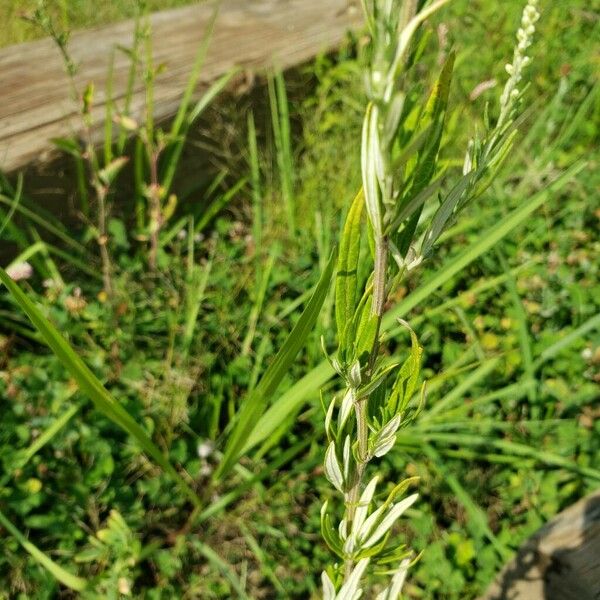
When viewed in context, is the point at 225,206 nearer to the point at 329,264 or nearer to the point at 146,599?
the point at 146,599

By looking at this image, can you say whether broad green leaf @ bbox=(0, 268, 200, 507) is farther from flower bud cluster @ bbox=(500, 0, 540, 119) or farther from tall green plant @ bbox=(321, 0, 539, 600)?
flower bud cluster @ bbox=(500, 0, 540, 119)

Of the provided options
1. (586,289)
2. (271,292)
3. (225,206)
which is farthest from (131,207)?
(586,289)

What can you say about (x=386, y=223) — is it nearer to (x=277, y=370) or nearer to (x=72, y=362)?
(x=277, y=370)

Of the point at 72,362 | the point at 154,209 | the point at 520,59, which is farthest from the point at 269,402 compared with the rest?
the point at 520,59

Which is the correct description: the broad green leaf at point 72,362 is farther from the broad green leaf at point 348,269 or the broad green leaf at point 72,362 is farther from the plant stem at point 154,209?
the plant stem at point 154,209

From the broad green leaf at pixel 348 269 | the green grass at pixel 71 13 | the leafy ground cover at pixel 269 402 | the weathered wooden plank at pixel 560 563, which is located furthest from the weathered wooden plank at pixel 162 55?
the weathered wooden plank at pixel 560 563

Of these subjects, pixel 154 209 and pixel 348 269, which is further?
pixel 154 209
